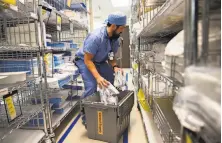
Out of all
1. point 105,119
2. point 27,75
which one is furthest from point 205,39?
point 27,75

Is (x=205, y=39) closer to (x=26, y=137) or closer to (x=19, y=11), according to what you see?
(x=19, y=11)

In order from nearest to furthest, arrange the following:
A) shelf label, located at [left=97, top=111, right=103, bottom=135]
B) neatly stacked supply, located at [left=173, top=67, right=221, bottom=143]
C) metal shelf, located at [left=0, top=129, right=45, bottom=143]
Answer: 1. neatly stacked supply, located at [left=173, top=67, right=221, bottom=143]
2. metal shelf, located at [left=0, top=129, right=45, bottom=143]
3. shelf label, located at [left=97, top=111, right=103, bottom=135]

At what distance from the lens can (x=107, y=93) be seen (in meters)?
1.81

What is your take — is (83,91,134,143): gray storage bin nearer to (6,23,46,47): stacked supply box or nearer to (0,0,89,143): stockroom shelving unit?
(0,0,89,143): stockroom shelving unit

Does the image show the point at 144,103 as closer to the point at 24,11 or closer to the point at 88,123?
the point at 88,123

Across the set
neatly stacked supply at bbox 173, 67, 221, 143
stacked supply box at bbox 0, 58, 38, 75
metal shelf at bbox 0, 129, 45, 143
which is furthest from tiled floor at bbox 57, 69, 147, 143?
neatly stacked supply at bbox 173, 67, 221, 143

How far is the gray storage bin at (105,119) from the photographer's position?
1682 mm

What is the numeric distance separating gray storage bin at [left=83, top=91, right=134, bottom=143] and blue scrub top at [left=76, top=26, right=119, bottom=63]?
0.56 m

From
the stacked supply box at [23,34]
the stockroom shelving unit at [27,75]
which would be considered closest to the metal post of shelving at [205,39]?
the stockroom shelving unit at [27,75]

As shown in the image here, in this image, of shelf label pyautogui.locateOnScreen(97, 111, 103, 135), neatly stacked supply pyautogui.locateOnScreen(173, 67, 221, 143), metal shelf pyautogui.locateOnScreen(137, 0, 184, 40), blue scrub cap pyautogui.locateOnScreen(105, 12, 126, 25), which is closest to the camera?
neatly stacked supply pyautogui.locateOnScreen(173, 67, 221, 143)

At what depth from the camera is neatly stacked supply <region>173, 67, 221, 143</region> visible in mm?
399

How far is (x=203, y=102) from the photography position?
43cm

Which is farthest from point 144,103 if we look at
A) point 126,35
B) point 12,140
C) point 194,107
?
point 126,35

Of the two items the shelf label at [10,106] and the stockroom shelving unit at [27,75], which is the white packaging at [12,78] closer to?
the stockroom shelving unit at [27,75]
